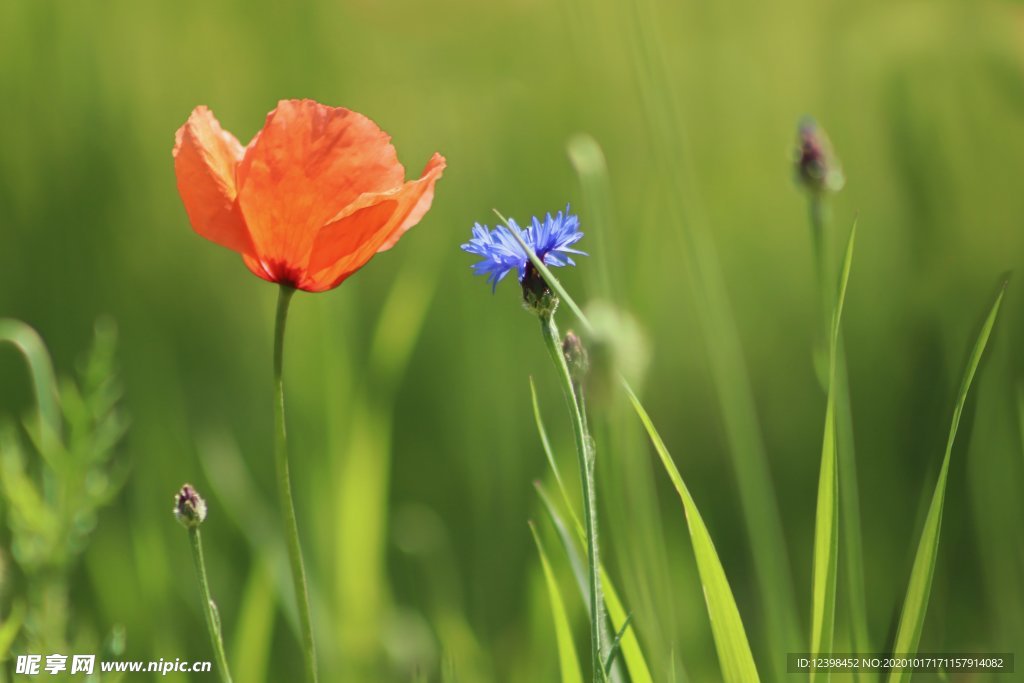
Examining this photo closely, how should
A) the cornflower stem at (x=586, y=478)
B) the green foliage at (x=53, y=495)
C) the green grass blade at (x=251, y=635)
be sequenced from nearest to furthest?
the cornflower stem at (x=586, y=478), the green foliage at (x=53, y=495), the green grass blade at (x=251, y=635)

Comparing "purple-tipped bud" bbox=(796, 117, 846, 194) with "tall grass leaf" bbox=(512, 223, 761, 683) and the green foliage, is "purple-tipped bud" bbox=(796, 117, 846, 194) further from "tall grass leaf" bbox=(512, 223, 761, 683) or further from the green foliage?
the green foliage

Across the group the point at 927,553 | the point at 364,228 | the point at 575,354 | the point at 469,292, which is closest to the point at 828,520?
the point at 927,553

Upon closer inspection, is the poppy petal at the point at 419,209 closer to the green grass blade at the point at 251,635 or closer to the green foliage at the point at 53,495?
the green foliage at the point at 53,495

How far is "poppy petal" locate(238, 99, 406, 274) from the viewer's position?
46 centimetres

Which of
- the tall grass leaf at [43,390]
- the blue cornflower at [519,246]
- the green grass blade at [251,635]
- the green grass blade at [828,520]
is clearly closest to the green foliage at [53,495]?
the tall grass leaf at [43,390]

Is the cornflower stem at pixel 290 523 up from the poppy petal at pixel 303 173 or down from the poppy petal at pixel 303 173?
down

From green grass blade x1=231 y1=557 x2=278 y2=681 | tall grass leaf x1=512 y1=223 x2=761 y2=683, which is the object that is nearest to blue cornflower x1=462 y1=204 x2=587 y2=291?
tall grass leaf x1=512 y1=223 x2=761 y2=683

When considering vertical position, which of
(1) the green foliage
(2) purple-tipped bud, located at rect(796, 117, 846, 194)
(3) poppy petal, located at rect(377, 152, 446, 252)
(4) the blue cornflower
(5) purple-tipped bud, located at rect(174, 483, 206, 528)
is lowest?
(5) purple-tipped bud, located at rect(174, 483, 206, 528)

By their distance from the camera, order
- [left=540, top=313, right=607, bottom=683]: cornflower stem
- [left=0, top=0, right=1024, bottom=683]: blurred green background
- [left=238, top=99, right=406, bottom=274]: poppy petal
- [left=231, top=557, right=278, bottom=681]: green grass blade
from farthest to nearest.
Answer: [left=0, top=0, right=1024, bottom=683]: blurred green background → [left=231, top=557, right=278, bottom=681]: green grass blade → [left=238, top=99, right=406, bottom=274]: poppy petal → [left=540, top=313, right=607, bottom=683]: cornflower stem

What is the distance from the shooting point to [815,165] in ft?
1.68

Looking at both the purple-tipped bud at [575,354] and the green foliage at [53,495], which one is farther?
the green foliage at [53,495]

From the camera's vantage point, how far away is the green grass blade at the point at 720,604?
1.40 feet

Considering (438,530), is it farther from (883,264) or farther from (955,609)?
(883,264)

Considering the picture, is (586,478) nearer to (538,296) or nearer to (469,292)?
(538,296)
